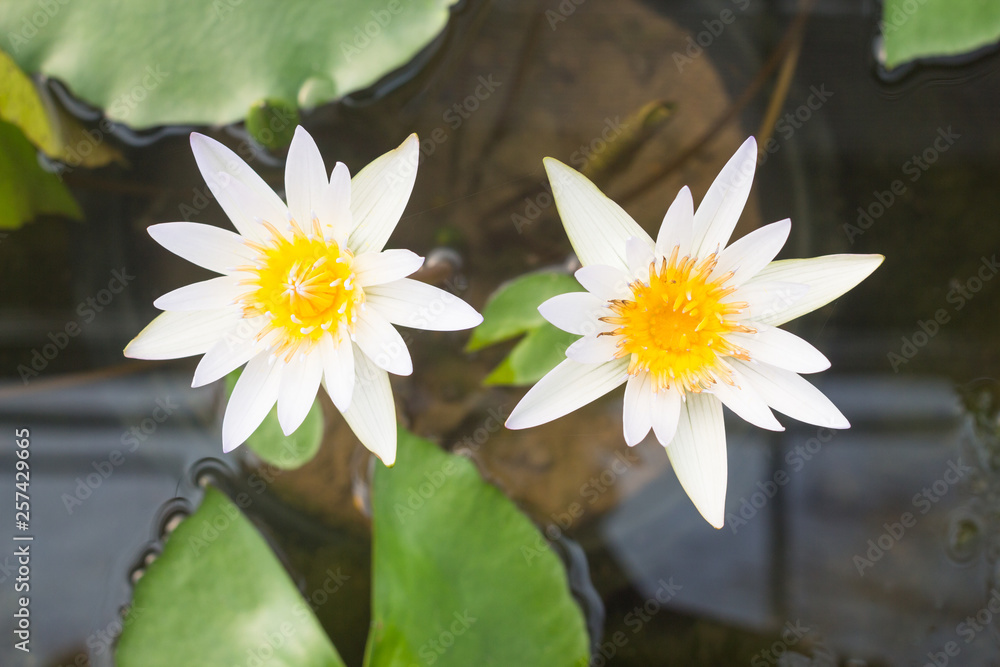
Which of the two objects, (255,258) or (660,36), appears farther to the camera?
(660,36)

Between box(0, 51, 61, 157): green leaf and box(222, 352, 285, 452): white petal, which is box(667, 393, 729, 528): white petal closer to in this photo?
box(222, 352, 285, 452): white petal

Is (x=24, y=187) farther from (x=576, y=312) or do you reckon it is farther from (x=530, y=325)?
(x=576, y=312)

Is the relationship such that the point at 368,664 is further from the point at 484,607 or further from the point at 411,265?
the point at 411,265

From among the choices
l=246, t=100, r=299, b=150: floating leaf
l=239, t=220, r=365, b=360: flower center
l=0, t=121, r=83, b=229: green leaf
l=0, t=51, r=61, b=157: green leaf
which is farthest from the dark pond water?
l=239, t=220, r=365, b=360: flower center

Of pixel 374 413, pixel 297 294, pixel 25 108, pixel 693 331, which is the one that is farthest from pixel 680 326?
pixel 25 108

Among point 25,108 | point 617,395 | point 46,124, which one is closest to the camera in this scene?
point 25,108

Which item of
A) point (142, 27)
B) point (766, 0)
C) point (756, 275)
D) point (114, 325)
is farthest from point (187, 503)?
point (766, 0)
